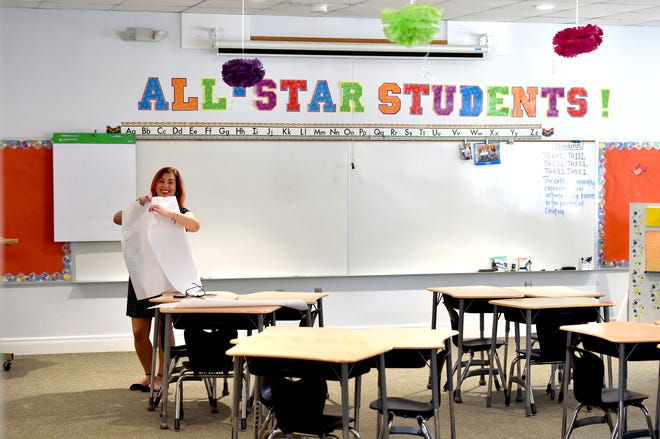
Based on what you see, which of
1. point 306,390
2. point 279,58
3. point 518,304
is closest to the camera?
point 306,390

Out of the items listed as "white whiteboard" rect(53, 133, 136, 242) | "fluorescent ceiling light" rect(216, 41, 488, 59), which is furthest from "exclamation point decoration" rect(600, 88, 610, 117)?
"white whiteboard" rect(53, 133, 136, 242)

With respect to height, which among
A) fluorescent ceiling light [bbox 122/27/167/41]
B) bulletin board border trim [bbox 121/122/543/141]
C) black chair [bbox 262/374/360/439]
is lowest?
black chair [bbox 262/374/360/439]

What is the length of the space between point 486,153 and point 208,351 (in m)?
4.61

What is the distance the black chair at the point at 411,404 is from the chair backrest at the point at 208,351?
148cm

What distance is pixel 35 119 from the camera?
28.5 feet

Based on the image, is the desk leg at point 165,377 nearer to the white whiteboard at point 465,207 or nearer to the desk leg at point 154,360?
the desk leg at point 154,360

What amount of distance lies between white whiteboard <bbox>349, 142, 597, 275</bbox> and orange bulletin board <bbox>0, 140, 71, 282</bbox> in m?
2.99

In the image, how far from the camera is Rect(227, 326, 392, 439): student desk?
419 cm

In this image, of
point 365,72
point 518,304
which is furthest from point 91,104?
point 518,304

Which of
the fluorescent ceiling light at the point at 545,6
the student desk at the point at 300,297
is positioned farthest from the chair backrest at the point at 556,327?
the fluorescent ceiling light at the point at 545,6

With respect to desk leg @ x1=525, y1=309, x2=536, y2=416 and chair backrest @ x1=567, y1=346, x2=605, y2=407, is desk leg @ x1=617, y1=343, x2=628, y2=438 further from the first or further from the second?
desk leg @ x1=525, y1=309, x2=536, y2=416

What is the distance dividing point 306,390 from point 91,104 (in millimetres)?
5291

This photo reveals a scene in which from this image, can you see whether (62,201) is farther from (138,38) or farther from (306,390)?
(306,390)

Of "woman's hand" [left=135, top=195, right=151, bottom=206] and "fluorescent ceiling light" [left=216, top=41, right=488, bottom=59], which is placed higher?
"fluorescent ceiling light" [left=216, top=41, right=488, bottom=59]
